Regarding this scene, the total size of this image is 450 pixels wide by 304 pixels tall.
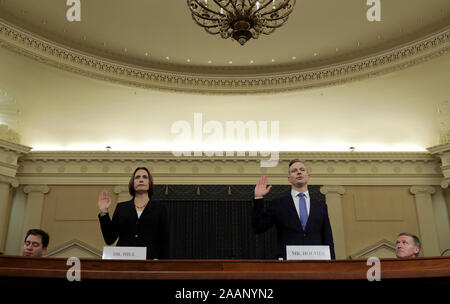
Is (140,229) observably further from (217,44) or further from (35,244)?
(217,44)

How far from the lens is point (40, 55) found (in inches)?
313

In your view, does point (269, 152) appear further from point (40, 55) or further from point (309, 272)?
point (309, 272)

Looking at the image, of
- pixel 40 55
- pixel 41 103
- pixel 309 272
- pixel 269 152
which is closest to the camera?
pixel 309 272

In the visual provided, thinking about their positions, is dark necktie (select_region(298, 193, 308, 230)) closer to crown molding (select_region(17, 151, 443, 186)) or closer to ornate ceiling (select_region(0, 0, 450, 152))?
ornate ceiling (select_region(0, 0, 450, 152))

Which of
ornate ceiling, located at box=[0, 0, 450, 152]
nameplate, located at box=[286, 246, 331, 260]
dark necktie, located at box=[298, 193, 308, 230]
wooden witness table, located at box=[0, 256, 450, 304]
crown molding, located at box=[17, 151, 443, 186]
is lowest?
wooden witness table, located at box=[0, 256, 450, 304]

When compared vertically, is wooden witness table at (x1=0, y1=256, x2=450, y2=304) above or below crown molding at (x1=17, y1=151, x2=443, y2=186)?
below

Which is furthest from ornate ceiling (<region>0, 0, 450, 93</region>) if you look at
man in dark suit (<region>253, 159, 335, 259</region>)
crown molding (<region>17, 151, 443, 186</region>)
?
man in dark suit (<region>253, 159, 335, 259</region>)

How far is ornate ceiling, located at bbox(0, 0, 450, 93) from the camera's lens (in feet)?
24.5

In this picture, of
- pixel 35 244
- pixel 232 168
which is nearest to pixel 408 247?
pixel 35 244

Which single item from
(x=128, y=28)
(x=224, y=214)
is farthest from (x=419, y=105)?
(x=128, y=28)

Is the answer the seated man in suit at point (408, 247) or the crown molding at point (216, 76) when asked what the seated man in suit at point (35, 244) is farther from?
the crown molding at point (216, 76)
